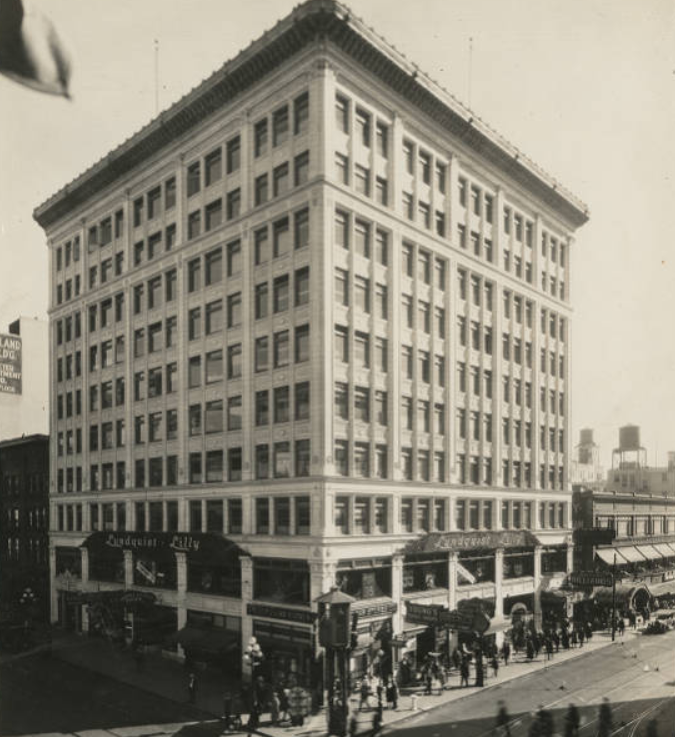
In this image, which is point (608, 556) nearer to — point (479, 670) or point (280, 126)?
point (479, 670)

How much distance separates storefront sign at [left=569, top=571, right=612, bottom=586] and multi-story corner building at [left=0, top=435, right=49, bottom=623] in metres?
39.1

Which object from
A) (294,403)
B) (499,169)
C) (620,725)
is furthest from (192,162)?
(620,725)

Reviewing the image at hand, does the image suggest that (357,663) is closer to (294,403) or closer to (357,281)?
(294,403)

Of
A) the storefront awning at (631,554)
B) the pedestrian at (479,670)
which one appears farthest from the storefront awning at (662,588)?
the pedestrian at (479,670)

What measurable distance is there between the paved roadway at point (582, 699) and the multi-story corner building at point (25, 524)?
35.8m

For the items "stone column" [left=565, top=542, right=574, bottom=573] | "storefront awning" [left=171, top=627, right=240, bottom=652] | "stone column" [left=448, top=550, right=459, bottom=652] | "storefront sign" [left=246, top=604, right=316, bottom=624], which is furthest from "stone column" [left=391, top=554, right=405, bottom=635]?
"stone column" [left=565, top=542, right=574, bottom=573]

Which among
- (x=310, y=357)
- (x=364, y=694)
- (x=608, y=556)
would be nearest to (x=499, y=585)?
(x=608, y=556)

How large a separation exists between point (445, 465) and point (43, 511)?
115 ft

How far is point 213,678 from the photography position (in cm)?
3878

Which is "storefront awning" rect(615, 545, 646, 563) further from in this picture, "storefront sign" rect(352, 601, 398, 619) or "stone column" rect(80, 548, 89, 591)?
"stone column" rect(80, 548, 89, 591)

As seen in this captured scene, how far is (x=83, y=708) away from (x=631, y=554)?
4505 cm

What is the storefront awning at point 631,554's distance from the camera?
6041 centimetres

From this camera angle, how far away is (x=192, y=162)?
45.4 meters

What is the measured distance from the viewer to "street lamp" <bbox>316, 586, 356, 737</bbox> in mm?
29234
